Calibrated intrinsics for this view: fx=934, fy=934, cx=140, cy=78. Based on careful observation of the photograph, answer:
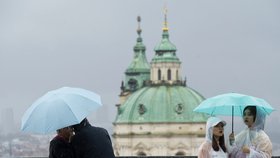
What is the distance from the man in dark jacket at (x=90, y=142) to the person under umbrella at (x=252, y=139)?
1.45m

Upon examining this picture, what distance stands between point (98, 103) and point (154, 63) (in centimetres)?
7706

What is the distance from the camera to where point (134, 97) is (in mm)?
81750

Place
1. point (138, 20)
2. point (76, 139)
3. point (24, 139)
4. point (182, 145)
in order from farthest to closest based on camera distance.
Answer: point (138, 20) → point (182, 145) → point (24, 139) → point (76, 139)

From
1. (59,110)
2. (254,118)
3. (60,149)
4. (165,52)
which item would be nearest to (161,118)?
(165,52)

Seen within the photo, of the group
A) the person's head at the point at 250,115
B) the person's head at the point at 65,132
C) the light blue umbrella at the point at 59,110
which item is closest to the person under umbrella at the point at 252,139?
the person's head at the point at 250,115

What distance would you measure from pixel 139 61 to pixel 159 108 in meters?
7.69

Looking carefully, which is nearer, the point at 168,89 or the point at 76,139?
the point at 76,139

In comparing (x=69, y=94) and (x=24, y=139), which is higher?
(x=69, y=94)

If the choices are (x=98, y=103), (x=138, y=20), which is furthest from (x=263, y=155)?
(x=138, y=20)

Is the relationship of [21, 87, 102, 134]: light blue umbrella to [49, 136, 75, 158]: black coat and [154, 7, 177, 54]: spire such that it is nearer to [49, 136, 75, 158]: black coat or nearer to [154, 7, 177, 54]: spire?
[49, 136, 75, 158]: black coat

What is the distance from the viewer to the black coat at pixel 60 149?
683 centimetres

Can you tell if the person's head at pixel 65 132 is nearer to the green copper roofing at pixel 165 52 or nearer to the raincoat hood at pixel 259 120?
the raincoat hood at pixel 259 120

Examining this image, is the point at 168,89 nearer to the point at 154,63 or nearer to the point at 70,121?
the point at 154,63

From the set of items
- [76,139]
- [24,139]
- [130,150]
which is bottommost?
[130,150]
